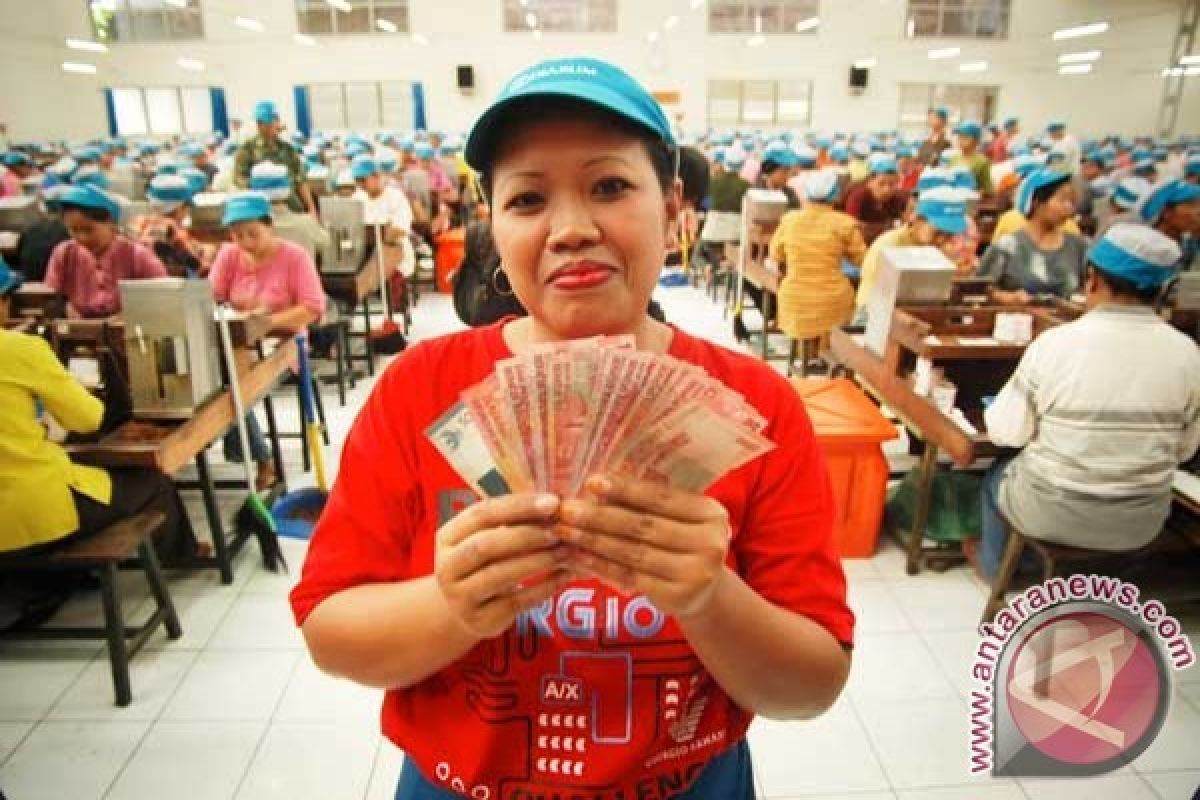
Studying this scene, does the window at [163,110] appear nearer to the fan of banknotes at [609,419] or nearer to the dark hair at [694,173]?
the dark hair at [694,173]

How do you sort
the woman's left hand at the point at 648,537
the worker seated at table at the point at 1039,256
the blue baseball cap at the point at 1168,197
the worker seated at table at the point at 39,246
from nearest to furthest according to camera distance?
the woman's left hand at the point at 648,537 → the worker seated at table at the point at 1039,256 → the blue baseball cap at the point at 1168,197 → the worker seated at table at the point at 39,246

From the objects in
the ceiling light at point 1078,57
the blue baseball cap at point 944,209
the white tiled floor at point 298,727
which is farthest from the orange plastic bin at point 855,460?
the ceiling light at point 1078,57

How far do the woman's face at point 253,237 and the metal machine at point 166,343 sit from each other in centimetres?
119

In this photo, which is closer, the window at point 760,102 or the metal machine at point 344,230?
the metal machine at point 344,230

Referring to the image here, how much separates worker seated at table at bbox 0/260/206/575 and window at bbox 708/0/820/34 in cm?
1990

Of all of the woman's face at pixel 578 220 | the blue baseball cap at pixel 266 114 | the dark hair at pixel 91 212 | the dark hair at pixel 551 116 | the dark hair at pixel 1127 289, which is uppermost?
the blue baseball cap at pixel 266 114

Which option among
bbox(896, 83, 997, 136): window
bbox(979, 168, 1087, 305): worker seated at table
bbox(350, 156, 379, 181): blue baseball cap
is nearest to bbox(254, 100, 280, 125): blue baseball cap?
bbox(350, 156, 379, 181): blue baseball cap

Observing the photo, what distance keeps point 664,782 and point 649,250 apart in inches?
26.2

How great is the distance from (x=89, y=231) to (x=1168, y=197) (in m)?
6.16

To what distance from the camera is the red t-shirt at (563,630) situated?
2.88 feet

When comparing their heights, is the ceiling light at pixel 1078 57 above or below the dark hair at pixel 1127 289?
above

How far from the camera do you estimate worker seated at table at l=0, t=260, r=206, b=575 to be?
2342 mm

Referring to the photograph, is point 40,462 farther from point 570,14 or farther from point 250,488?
point 570,14
